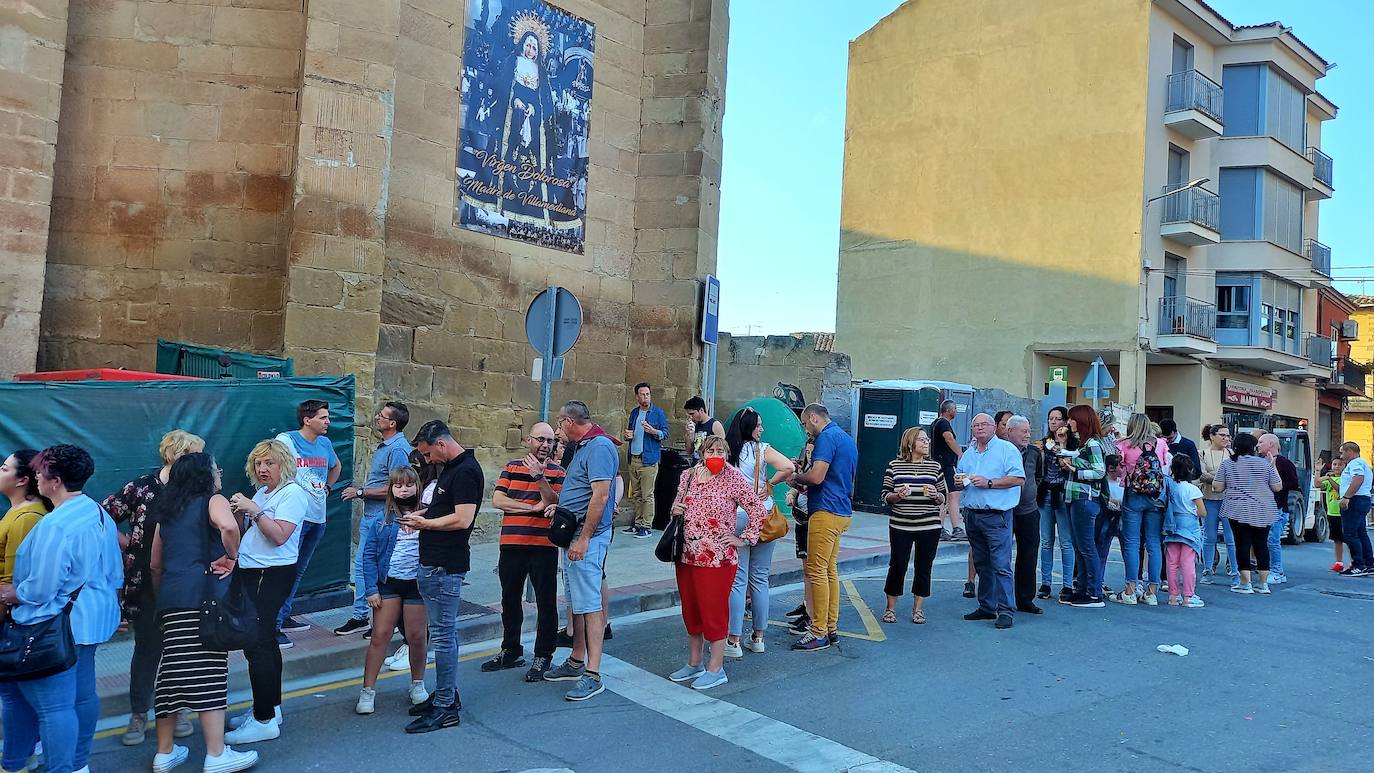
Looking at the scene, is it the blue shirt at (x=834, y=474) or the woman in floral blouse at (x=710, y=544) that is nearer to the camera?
the woman in floral blouse at (x=710, y=544)

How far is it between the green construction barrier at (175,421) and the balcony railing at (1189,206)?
2504cm

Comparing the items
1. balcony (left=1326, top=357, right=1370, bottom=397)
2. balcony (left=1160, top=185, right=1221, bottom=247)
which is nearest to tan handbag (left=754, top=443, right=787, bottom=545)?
balcony (left=1160, top=185, right=1221, bottom=247)

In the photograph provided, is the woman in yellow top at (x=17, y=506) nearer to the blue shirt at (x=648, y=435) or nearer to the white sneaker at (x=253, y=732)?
the white sneaker at (x=253, y=732)

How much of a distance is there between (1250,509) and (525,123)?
9.22 m

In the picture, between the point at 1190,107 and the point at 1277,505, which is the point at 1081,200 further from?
the point at 1277,505

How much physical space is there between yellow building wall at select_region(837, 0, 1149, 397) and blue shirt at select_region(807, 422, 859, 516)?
2132 centimetres

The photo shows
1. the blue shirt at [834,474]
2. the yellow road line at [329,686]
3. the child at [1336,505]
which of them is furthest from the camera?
the child at [1336,505]

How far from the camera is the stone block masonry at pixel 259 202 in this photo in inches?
364

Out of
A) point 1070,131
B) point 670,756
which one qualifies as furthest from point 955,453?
point 1070,131

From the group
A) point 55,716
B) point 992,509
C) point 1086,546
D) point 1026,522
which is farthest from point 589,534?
point 1086,546

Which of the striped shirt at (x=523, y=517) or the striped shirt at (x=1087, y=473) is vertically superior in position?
the striped shirt at (x=1087, y=473)

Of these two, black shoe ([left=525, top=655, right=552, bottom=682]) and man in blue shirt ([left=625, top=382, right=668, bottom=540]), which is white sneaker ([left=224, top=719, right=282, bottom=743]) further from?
man in blue shirt ([left=625, top=382, right=668, bottom=540])

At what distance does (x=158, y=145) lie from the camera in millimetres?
10211

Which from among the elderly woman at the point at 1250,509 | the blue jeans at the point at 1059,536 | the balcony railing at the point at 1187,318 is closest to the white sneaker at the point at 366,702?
the blue jeans at the point at 1059,536
